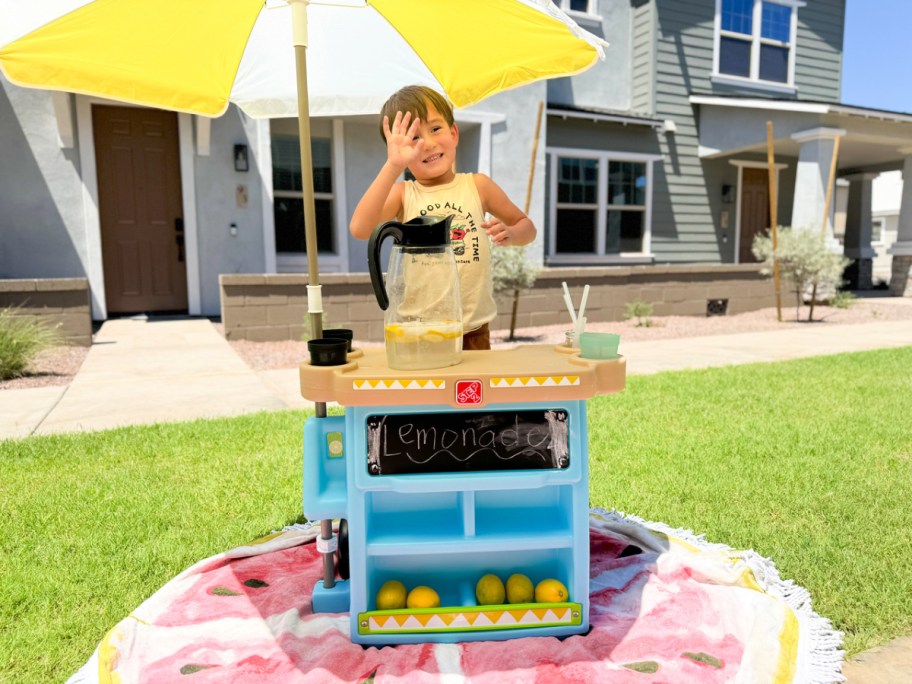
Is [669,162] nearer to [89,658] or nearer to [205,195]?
[205,195]

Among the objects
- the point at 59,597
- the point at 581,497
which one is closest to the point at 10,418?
the point at 59,597

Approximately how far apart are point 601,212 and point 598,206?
14cm

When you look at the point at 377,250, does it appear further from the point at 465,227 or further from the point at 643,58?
the point at 643,58

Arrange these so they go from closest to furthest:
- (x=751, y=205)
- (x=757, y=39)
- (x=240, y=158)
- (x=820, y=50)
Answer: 1. (x=240, y=158)
2. (x=757, y=39)
3. (x=751, y=205)
4. (x=820, y=50)

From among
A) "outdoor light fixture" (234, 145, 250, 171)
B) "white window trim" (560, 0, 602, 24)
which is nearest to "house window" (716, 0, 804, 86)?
"white window trim" (560, 0, 602, 24)

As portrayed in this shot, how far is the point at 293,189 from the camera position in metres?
10.4

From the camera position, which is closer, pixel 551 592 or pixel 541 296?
pixel 551 592

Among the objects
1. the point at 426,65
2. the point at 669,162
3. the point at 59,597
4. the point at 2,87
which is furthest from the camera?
the point at 669,162

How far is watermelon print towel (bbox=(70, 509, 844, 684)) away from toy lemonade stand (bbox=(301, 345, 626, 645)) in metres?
0.10

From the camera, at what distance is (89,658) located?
2020 millimetres

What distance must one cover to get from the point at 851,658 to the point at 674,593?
0.55 metres

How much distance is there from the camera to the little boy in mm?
2299

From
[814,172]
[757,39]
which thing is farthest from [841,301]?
[757,39]

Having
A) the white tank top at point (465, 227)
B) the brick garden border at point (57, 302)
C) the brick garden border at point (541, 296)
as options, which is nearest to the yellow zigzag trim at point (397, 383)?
the white tank top at point (465, 227)
